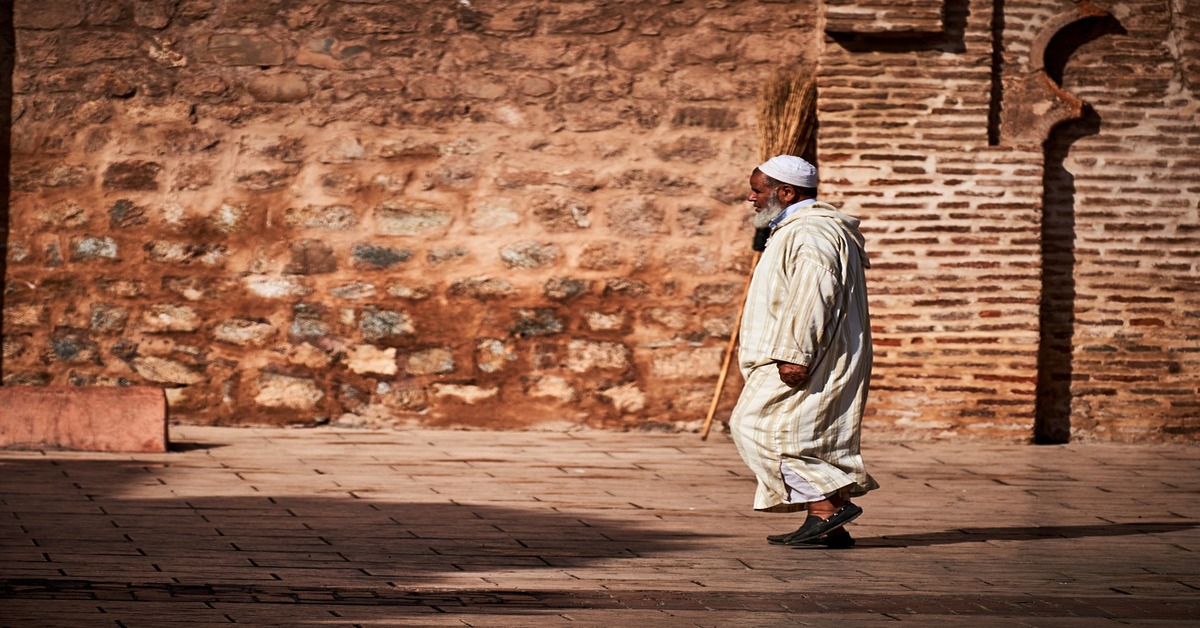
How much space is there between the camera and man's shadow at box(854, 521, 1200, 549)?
5.24 metres

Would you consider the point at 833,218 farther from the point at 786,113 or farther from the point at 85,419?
the point at 85,419

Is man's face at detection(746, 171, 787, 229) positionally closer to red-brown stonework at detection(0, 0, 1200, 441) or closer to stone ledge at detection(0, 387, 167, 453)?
red-brown stonework at detection(0, 0, 1200, 441)

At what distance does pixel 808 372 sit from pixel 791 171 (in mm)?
731

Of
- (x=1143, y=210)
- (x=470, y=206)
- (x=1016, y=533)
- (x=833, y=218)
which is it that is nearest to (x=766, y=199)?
(x=833, y=218)

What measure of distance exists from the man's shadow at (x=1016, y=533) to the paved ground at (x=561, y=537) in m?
0.02

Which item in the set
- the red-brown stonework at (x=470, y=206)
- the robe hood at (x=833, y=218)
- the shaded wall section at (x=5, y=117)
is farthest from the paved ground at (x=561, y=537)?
the shaded wall section at (x=5, y=117)

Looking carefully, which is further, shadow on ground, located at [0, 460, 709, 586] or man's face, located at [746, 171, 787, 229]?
man's face, located at [746, 171, 787, 229]

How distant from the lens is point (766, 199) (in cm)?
523

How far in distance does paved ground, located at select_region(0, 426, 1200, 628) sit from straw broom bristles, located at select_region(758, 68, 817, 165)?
1.62m

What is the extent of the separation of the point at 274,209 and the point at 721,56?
253 centimetres

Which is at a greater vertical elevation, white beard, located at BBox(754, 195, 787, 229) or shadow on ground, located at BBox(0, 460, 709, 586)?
white beard, located at BBox(754, 195, 787, 229)

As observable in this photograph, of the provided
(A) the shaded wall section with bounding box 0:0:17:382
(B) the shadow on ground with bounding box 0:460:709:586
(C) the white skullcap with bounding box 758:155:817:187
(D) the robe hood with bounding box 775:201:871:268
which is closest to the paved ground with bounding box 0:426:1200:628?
(B) the shadow on ground with bounding box 0:460:709:586

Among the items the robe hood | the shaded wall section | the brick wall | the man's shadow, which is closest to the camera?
the robe hood

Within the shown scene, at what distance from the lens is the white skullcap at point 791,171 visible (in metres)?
5.20
